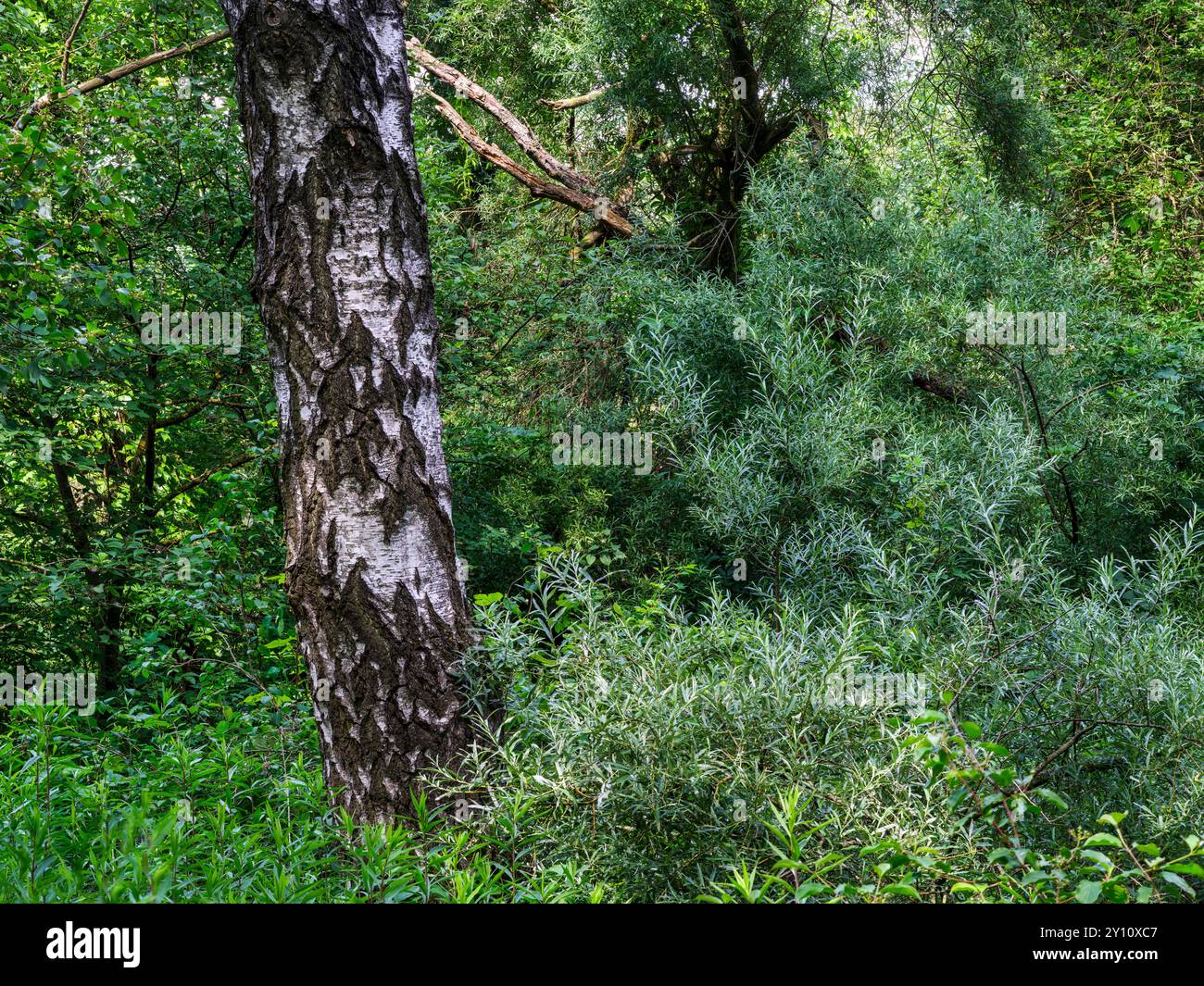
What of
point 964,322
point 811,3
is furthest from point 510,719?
point 811,3

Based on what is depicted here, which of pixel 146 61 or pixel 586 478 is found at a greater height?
Answer: pixel 146 61

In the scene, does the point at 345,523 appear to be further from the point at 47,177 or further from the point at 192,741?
the point at 47,177

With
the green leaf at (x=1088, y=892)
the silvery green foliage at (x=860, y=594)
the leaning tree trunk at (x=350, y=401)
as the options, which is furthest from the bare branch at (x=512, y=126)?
the green leaf at (x=1088, y=892)

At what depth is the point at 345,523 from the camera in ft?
9.87

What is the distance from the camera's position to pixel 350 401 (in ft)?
9.95

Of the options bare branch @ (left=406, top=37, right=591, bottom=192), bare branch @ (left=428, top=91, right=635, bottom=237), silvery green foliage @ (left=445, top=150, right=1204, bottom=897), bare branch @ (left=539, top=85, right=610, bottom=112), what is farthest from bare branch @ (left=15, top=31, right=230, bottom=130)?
bare branch @ (left=539, top=85, right=610, bottom=112)

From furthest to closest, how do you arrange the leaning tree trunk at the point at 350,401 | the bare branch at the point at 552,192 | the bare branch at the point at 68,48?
the bare branch at the point at 552,192 → the bare branch at the point at 68,48 → the leaning tree trunk at the point at 350,401

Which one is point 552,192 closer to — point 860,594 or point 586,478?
point 586,478

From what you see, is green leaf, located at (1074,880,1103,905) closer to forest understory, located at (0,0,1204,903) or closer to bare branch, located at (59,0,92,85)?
forest understory, located at (0,0,1204,903)

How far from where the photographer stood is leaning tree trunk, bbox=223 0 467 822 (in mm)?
2973

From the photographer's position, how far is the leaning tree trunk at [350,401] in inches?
117

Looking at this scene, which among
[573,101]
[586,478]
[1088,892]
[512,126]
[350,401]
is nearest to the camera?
[1088,892]

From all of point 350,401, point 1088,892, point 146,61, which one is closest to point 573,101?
point 146,61

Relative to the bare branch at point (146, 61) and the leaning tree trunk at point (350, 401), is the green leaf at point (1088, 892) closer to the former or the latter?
the leaning tree trunk at point (350, 401)
